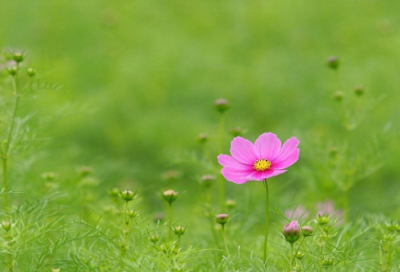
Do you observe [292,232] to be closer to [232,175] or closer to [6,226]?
[232,175]

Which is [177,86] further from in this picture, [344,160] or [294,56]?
[344,160]

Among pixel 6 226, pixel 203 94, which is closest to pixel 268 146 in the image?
pixel 6 226

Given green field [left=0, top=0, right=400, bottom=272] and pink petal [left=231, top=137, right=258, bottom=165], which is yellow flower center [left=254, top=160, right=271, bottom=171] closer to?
pink petal [left=231, top=137, right=258, bottom=165]

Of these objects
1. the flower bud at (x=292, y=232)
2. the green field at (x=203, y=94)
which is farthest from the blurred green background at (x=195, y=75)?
the flower bud at (x=292, y=232)

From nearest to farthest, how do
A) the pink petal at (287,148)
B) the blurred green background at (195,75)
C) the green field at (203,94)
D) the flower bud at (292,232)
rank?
the flower bud at (292,232), the pink petal at (287,148), the green field at (203,94), the blurred green background at (195,75)

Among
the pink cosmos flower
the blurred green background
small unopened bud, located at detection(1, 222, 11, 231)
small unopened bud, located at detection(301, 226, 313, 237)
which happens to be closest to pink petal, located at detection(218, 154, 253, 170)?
the pink cosmos flower

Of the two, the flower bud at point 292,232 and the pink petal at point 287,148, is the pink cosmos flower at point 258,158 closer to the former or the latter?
the pink petal at point 287,148
